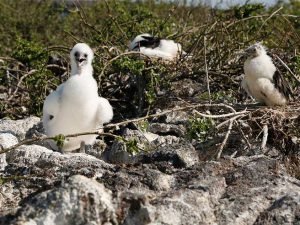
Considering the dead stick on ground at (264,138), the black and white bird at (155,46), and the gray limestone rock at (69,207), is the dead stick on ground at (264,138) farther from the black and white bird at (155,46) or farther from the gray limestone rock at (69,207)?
the black and white bird at (155,46)

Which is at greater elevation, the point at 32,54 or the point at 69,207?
the point at 32,54

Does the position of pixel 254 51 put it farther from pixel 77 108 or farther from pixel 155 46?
pixel 155 46

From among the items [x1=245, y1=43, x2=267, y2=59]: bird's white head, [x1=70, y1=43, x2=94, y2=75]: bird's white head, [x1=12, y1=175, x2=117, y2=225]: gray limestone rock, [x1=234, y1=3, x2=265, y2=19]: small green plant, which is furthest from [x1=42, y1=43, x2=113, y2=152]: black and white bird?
[x1=12, y1=175, x2=117, y2=225]: gray limestone rock

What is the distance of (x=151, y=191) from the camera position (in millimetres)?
3770

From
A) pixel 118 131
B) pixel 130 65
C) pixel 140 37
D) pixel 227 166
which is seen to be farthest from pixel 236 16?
pixel 227 166

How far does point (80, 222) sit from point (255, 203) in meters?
0.90

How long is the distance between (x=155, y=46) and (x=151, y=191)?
15.7ft

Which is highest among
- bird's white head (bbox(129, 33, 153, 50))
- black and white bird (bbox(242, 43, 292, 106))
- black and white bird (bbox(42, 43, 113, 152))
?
bird's white head (bbox(129, 33, 153, 50))

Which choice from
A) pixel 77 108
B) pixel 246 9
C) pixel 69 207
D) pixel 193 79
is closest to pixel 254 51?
pixel 193 79

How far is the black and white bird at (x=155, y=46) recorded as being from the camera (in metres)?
8.16

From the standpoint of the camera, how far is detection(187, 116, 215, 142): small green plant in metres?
5.47

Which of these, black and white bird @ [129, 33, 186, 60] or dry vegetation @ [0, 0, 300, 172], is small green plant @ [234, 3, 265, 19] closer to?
dry vegetation @ [0, 0, 300, 172]

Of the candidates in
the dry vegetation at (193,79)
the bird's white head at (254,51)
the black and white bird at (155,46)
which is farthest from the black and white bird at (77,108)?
the black and white bird at (155,46)

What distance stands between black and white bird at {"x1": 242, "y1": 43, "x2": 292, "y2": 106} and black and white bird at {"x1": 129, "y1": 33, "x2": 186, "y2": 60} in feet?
5.35
